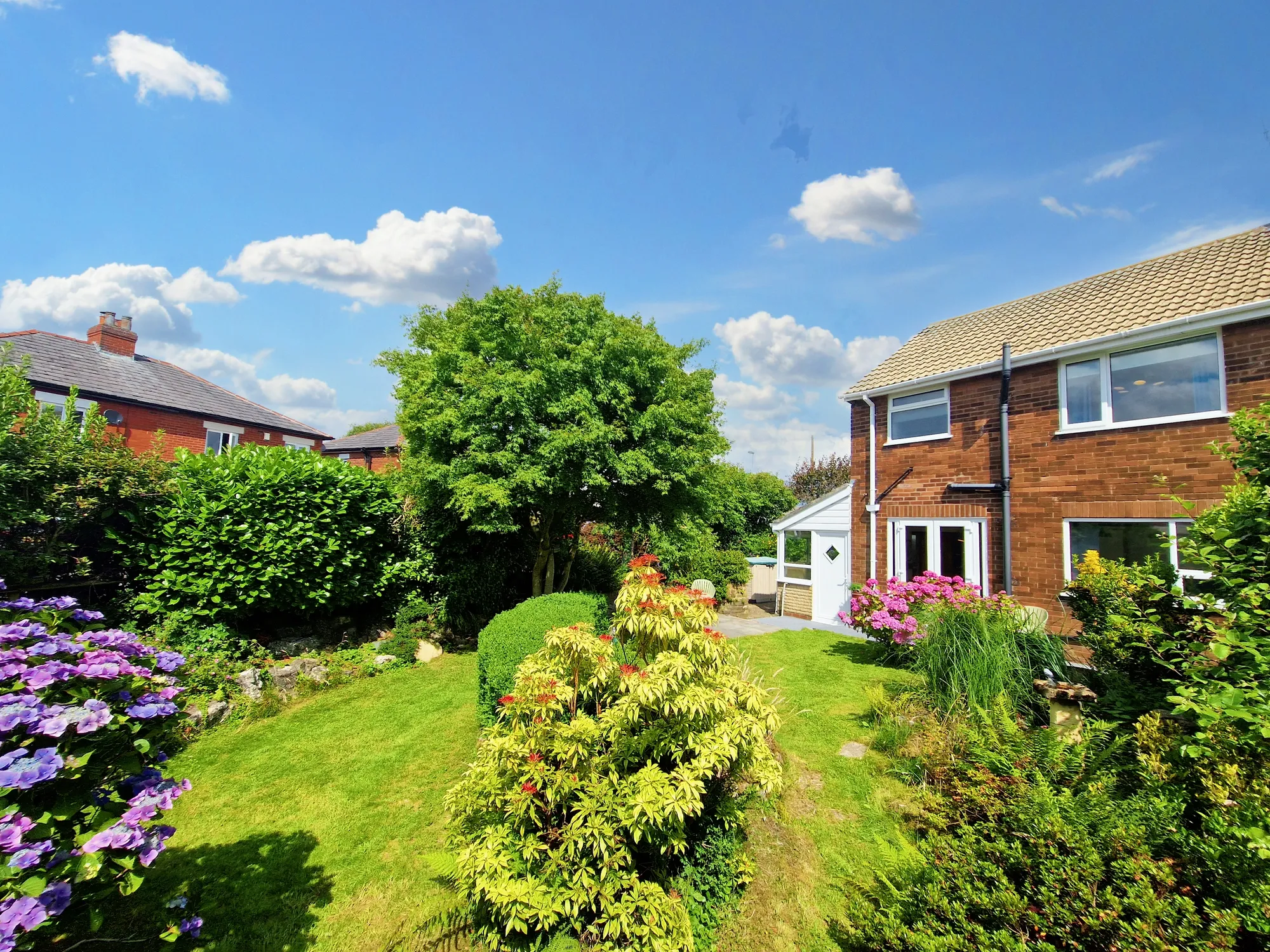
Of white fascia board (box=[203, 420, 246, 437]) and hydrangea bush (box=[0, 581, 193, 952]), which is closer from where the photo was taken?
hydrangea bush (box=[0, 581, 193, 952])

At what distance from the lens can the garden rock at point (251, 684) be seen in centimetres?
796

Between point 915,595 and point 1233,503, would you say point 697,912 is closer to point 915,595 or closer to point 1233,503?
point 1233,503

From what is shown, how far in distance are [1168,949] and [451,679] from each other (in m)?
9.00

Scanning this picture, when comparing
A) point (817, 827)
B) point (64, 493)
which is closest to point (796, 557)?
point (817, 827)

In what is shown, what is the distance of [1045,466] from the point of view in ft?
32.8

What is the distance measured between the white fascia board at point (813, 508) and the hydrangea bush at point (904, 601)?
12.1ft

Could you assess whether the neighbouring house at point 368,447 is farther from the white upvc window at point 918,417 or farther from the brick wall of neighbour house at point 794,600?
the white upvc window at point 918,417

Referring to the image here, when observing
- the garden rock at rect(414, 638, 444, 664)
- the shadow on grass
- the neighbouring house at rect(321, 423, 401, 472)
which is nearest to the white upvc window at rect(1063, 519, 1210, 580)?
the shadow on grass

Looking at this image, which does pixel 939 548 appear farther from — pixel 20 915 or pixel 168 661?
pixel 20 915

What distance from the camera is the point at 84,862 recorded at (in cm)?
224

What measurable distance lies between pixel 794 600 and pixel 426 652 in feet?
33.0

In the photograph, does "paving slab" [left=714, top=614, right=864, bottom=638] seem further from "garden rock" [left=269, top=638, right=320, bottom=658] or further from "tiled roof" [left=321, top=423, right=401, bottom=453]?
"tiled roof" [left=321, top=423, right=401, bottom=453]

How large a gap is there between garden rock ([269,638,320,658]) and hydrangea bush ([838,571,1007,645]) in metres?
10.2

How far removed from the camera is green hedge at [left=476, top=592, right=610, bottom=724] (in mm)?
5680
